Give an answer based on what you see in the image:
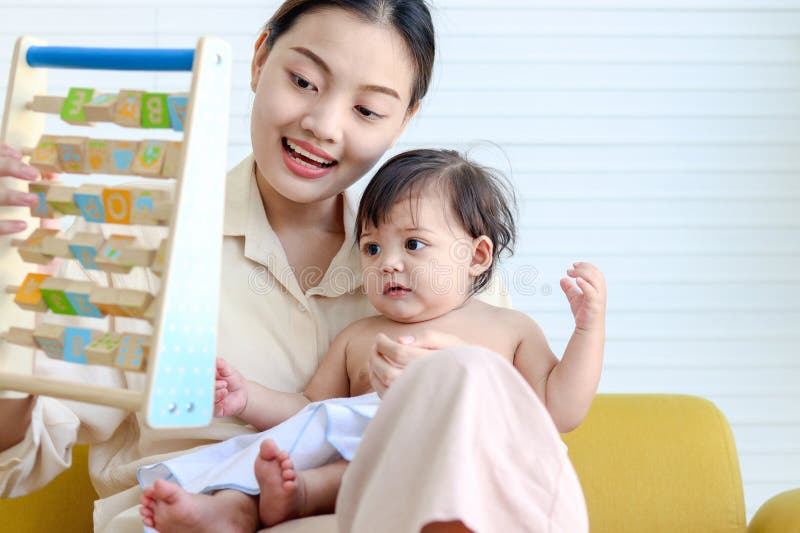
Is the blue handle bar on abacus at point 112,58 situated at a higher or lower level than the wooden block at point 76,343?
higher

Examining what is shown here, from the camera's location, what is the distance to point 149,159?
117 centimetres

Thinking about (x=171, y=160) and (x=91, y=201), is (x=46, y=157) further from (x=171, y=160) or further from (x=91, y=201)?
(x=171, y=160)

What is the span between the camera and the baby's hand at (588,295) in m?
1.55

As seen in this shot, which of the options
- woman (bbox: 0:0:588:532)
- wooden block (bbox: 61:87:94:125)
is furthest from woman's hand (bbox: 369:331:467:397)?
wooden block (bbox: 61:87:94:125)

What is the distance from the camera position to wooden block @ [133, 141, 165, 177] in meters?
1.16

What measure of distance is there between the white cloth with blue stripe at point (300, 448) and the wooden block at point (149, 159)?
17.7 inches

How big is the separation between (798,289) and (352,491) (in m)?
2.43

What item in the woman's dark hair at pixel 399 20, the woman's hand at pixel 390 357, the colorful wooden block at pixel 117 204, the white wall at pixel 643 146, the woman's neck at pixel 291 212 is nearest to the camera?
the colorful wooden block at pixel 117 204

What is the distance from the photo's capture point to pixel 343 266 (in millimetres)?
1796

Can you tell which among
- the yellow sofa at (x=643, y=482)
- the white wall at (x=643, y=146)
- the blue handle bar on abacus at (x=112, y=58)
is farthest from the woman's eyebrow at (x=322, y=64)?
the white wall at (x=643, y=146)

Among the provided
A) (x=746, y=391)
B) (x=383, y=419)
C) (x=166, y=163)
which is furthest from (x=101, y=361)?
(x=746, y=391)

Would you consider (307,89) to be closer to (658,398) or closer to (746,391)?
(658,398)

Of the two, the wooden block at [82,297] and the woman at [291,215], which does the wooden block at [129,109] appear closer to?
the wooden block at [82,297]

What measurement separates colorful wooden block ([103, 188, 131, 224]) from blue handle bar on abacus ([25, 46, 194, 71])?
0.15m
